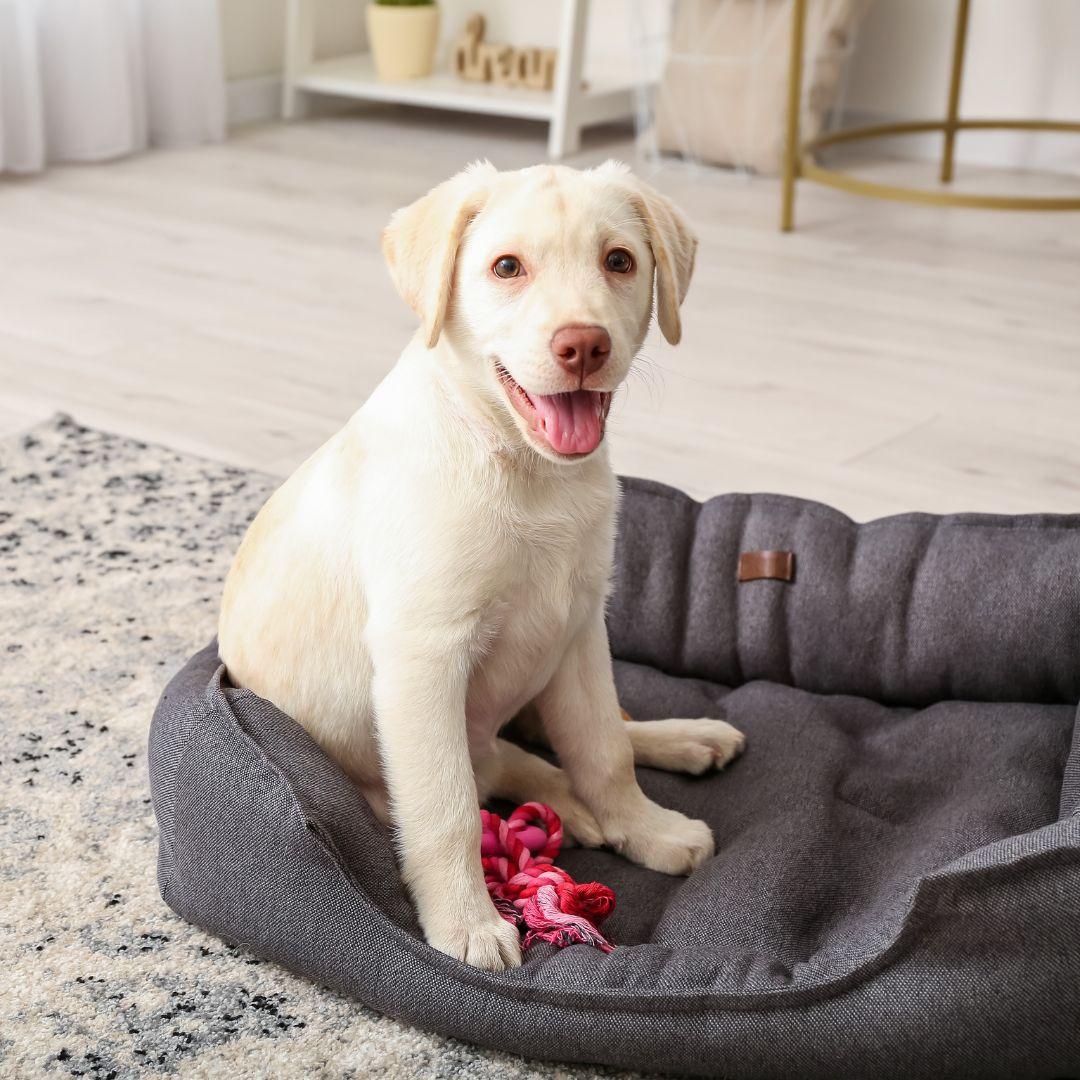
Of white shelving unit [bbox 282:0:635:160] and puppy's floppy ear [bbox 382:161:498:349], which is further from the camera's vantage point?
white shelving unit [bbox 282:0:635:160]

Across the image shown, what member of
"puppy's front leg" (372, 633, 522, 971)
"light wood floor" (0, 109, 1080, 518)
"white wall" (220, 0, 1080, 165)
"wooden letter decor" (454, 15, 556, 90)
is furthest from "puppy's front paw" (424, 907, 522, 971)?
"wooden letter decor" (454, 15, 556, 90)

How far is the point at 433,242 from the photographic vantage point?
1248mm

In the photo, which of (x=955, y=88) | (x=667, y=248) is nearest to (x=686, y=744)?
(x=667, y=248)

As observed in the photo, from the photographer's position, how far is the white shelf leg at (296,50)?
5.16 metres

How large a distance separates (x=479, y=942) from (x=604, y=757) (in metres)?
0.26

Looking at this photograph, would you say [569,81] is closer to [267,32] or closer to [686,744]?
[267,32]

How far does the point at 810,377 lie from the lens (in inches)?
113

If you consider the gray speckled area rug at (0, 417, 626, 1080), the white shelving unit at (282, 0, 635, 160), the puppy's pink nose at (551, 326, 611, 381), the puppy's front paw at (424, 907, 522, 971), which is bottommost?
the gray speckled area rug at (0, 417, 626, 1080)

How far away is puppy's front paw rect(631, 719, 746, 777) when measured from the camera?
155cm

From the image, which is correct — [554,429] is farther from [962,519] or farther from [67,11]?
[67,11]

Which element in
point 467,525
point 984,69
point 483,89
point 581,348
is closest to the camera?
point 581,348

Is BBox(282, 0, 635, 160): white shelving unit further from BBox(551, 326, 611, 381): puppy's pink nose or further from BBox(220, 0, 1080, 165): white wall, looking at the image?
BBox(551, 326, 611, 381): puppy's pink nose

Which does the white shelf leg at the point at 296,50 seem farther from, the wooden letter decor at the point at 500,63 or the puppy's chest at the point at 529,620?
the puppy's chest at the point at 529,620

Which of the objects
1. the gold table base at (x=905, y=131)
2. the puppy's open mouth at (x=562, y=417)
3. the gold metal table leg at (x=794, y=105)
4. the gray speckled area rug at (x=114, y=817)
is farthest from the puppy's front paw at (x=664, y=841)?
the gold metal table leg at (x=794, y=105)
